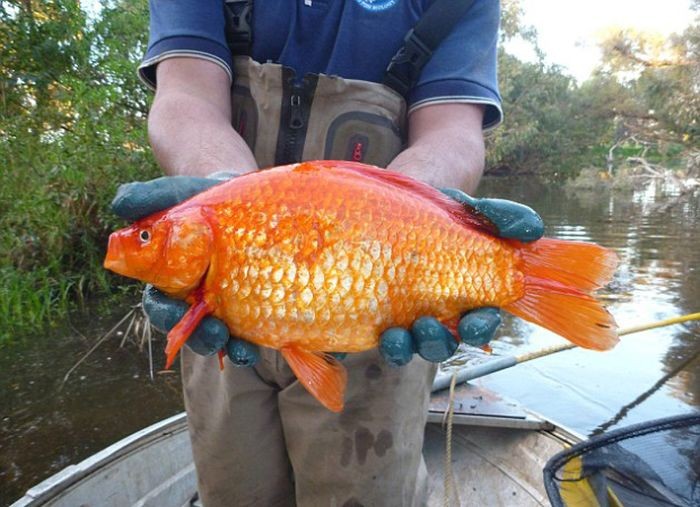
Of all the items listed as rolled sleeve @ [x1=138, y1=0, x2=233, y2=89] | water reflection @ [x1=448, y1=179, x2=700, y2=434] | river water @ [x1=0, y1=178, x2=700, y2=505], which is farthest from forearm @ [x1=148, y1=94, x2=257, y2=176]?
water reflection @ [x1=448, y1=179, x2=700, y2=434]

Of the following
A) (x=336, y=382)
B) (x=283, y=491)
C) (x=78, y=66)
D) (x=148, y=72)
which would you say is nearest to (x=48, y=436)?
(x=283, y=491)

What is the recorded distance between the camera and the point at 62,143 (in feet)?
22.5

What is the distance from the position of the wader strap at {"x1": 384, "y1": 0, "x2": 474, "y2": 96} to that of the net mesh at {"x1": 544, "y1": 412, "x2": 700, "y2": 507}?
57.1 inches

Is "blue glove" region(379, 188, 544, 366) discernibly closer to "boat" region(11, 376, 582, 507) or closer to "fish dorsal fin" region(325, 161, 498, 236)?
"fish dorsal fin" region(325, 161, 498, 236)

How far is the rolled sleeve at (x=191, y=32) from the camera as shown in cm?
194

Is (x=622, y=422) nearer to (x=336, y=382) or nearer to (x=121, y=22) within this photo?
(x=336, y=382)

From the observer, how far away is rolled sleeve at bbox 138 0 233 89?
194cm

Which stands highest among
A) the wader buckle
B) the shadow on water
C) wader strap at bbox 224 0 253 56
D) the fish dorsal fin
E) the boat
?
wader strap at bbox 224 0 253 56

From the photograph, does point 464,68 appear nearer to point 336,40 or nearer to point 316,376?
point 336,40

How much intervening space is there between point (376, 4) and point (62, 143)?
6.03m

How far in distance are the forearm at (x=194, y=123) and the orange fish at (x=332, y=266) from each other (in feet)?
1.19

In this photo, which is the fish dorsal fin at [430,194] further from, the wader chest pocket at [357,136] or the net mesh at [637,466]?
the net mesh at [637,466]

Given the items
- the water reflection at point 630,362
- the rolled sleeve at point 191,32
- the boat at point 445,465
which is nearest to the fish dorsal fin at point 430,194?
the rolled sleeve at point 191,32

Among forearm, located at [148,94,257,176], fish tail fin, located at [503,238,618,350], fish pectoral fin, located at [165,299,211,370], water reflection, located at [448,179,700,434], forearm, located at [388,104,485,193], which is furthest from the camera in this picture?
water reflection, located at [448,179,700,434]
